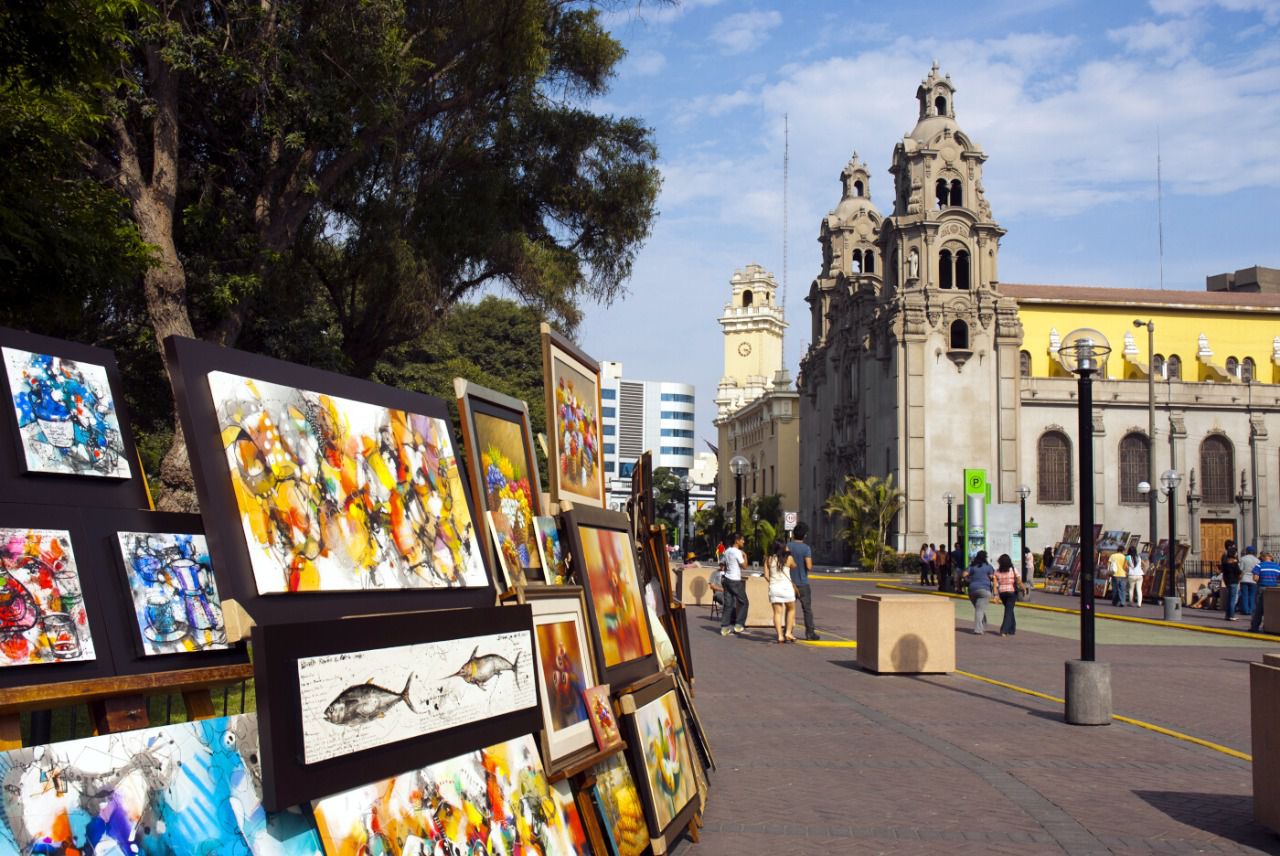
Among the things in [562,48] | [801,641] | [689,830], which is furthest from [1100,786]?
[562,48]

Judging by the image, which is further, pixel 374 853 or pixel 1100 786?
pixel 1100 786

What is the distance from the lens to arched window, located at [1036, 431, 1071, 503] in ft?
236

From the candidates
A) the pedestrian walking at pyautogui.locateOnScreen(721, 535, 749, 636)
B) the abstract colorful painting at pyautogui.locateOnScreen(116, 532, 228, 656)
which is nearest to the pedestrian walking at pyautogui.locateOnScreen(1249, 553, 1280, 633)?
the pedestrian walking at pyautogui.locateOnScreen(721, 535, 749, 636)

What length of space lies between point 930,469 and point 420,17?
172 ft

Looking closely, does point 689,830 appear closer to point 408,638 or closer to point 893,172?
point 408,638

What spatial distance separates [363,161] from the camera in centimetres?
2239

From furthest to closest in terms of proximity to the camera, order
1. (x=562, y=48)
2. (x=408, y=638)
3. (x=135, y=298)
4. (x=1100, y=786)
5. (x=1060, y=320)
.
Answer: (x=1060, y=320), (x=562, y=48), (x=135, y=298), (x=1100, y=786), (x=408, y=638)

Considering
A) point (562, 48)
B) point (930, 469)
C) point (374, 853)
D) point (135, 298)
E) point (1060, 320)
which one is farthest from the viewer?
point (1060, 320)

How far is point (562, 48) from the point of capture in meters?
23.8

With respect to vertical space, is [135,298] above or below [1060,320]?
below

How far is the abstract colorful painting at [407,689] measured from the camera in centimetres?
386

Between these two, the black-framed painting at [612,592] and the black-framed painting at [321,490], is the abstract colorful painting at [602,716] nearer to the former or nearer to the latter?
the black-framed painting at [612,592]

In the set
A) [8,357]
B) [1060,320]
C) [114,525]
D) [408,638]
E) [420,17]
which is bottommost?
[408,638]

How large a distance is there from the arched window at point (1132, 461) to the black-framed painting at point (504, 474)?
73518 mm
